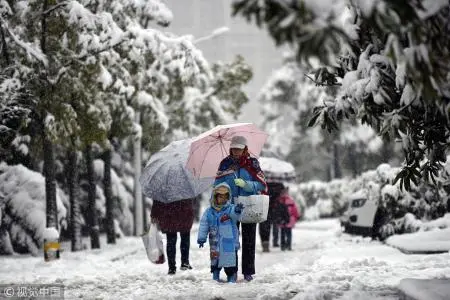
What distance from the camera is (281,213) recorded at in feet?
54.0

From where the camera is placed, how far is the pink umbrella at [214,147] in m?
10.8

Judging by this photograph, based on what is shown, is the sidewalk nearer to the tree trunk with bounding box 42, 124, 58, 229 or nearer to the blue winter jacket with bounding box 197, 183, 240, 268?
the blue winter jacket with bounding box 197, 183, 240, 268

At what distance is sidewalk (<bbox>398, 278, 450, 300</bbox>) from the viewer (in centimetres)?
603

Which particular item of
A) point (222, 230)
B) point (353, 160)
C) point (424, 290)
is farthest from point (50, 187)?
point (353, 160)

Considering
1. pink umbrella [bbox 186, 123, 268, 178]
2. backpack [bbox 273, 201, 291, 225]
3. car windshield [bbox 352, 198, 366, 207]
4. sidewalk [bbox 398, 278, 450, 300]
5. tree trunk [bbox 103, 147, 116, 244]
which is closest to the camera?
sidewalk [bbox 398, 278, 450, 300]

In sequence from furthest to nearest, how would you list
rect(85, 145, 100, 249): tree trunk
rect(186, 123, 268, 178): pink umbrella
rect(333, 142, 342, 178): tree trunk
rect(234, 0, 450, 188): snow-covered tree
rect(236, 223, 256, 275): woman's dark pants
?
rect(333, 142, 342, 178): tree trunk → rect(85, 145, 100, 249): tree trunk → rect(186, 123, 268, 178): pink umbrella → rect(236, 223, 256, 275): woman's dark pants → rect(234, 0, 450, 188): snow-covered tree

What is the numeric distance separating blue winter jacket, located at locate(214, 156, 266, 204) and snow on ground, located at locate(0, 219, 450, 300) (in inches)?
49.3

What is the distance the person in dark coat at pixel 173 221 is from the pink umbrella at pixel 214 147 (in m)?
0.66

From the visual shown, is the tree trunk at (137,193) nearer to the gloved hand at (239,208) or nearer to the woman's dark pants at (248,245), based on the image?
the woman's dark pants at (248,245)

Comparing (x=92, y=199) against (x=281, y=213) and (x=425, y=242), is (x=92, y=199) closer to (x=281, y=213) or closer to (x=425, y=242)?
(x=281, y=213)

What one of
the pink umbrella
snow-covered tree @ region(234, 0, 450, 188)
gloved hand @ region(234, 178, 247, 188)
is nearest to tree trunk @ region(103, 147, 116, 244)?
the pink umbrella

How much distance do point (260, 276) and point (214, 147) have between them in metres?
2.41

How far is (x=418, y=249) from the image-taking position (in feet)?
40.9

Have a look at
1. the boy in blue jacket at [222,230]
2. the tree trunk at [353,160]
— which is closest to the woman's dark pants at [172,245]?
the boy in blue jacket at [222,230]
